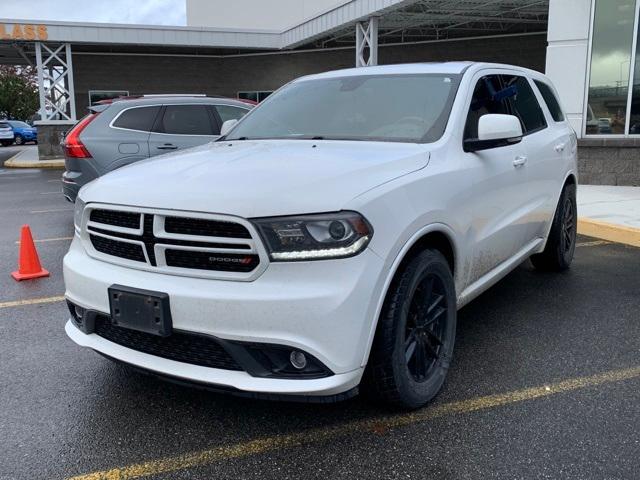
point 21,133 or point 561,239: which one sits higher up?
point 21,133

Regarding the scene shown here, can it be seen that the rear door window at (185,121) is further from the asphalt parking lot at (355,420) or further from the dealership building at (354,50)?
the dealership building at (354,50)

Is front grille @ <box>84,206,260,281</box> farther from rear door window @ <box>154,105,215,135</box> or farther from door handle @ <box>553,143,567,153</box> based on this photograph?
rear door window @ <box>154,105,215,135</box>

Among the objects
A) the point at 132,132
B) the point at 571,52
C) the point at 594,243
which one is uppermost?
the point at 571,52

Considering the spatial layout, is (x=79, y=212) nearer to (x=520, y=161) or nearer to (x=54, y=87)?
(x=520, y=161)

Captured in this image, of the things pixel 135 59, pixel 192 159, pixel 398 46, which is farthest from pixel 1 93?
pixel 192 159

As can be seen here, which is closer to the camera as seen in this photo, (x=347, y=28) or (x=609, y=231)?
(x=609, y=231)

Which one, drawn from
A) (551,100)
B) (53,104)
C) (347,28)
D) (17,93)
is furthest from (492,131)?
(17,93)

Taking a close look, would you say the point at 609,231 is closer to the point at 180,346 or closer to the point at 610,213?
the point at 610,213

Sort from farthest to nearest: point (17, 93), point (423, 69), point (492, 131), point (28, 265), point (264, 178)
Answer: point (17, 93) < point (28, 265) < point (423, 69) < point (492, 131) < point (264, 178)

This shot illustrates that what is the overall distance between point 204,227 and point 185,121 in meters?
6.48

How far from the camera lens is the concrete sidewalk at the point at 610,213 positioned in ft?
23.5

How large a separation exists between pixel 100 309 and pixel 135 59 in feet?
83.2

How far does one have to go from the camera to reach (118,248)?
299 centimetres

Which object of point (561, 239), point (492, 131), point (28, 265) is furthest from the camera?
point (28, 265)
